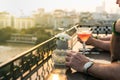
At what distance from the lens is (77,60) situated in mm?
1587

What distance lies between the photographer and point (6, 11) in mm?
36812

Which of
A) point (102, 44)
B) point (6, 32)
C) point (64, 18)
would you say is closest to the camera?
point (102, 44)

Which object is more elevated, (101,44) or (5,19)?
(5,19)

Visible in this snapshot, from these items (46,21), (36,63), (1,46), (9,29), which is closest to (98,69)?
(36,63)

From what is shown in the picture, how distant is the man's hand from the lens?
155 centimetres

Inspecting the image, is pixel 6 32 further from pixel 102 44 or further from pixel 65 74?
pixel 65 74

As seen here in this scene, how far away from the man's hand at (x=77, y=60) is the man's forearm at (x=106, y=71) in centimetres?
8

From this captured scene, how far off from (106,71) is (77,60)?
0.78 ft

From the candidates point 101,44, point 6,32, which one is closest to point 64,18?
point 101,44

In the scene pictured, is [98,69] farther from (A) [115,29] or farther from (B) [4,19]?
(B) [4,19]

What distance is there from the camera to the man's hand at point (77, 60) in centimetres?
155

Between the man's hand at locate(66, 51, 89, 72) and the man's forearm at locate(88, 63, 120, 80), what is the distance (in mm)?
77

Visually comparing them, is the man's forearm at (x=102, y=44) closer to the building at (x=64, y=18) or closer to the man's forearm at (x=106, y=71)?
the man's forearm at (x=106, y=71)

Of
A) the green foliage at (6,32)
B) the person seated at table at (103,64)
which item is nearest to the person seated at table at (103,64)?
the person seated at table at (103,64)
